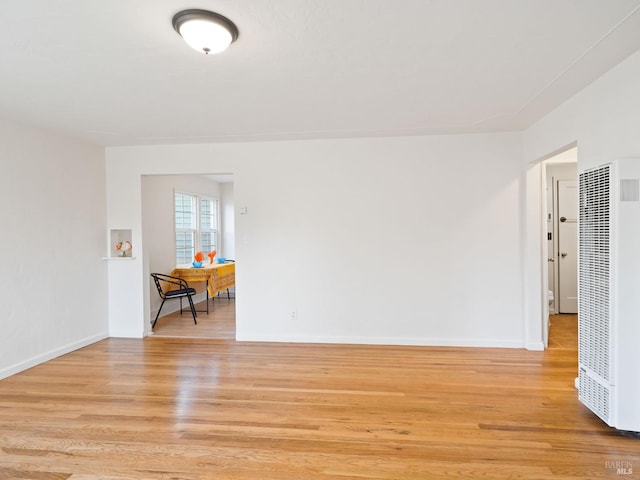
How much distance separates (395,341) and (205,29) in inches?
138

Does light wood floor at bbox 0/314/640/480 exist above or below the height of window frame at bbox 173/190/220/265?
below

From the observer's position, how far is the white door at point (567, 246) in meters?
5.42

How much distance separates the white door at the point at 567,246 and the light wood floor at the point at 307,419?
2201mm

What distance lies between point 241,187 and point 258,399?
246 centimetres

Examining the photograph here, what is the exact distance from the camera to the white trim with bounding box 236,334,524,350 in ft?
12.8

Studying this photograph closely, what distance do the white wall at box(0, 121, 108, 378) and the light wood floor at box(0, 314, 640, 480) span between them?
1.22 feet

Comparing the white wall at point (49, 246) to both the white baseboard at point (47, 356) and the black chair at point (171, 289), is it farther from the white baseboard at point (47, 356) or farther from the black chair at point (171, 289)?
the black chair at point (171, 289)

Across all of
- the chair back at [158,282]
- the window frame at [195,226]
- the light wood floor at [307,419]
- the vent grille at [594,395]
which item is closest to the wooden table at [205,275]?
the window frame at [195,226]

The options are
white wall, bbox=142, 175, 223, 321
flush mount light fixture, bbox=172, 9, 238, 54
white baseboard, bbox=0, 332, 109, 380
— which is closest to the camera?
flush mount light fixture, bbox=172, 9, 238, 54

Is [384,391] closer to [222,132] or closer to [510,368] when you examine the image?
[510,368]

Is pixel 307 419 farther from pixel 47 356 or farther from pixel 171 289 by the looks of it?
pixel 171 289

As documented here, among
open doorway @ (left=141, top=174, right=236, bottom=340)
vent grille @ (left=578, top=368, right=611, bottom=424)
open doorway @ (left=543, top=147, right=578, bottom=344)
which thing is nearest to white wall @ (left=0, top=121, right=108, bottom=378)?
open doorway @ (left=141, top=174, right=236, bottom=340)

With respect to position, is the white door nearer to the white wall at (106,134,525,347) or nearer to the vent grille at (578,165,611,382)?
the white wall at (106,134,525,347)

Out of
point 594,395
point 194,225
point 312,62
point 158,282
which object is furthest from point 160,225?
point 594,395
